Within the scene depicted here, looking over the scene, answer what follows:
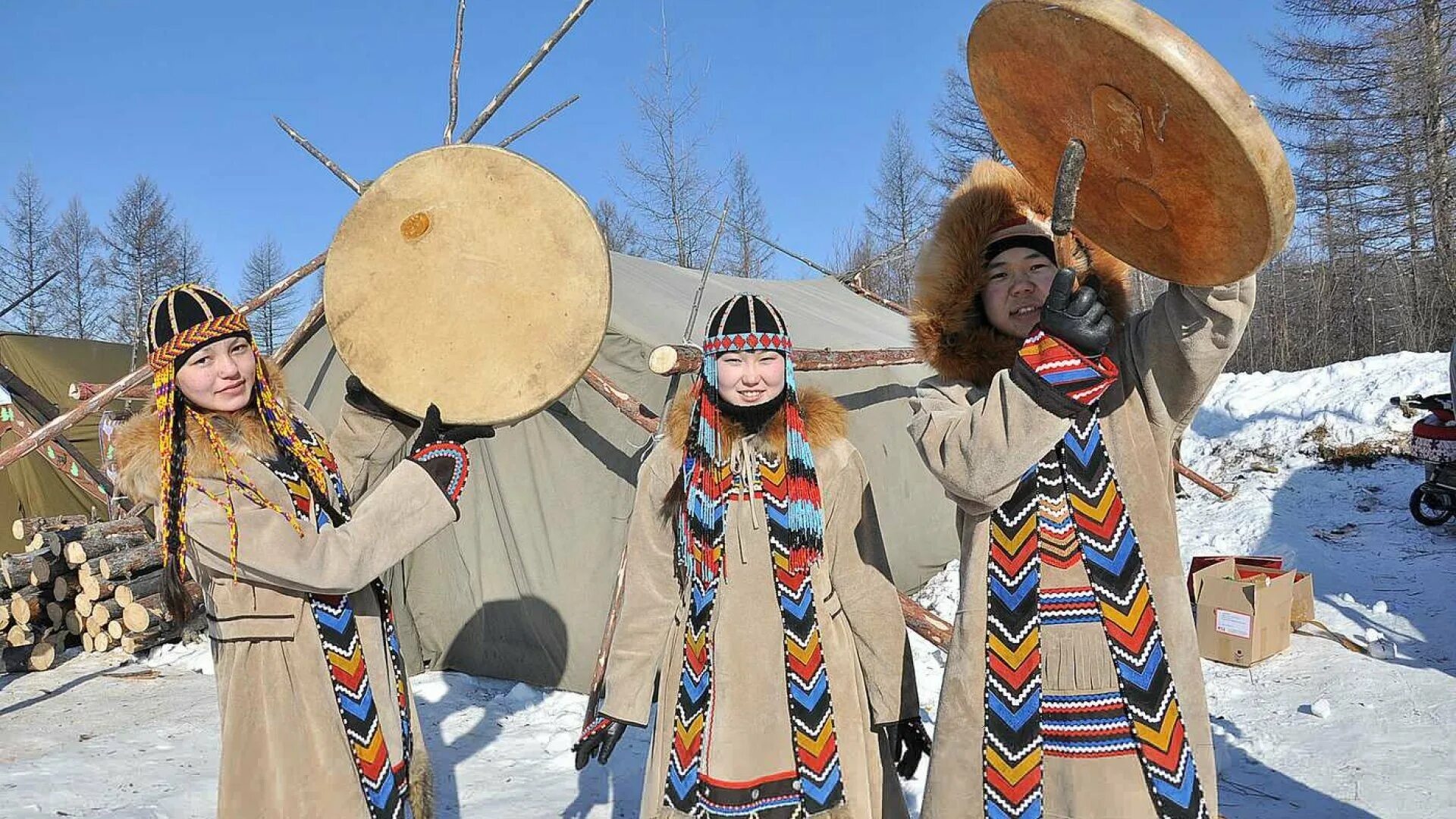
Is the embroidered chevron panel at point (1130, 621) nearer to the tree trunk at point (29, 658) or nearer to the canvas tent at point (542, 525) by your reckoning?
the canvas tent at point (542, 525)

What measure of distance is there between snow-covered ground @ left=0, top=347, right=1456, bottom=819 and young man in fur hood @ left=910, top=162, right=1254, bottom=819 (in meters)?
2.34

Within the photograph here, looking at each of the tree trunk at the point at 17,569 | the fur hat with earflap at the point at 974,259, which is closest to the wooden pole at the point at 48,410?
the tree trunk at the point at 17,569

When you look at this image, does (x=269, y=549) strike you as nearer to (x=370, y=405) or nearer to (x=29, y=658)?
(x=370, y=405)

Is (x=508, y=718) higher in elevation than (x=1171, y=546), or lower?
lower

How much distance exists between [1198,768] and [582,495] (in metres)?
3.79

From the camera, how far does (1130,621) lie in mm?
1601

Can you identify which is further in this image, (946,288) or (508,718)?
(508,718)

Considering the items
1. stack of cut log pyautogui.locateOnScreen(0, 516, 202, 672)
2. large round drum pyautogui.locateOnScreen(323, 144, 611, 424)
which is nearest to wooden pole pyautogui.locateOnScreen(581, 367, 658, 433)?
large round drum pyautogui.locateOnScreen(323, 144, 611, 424)

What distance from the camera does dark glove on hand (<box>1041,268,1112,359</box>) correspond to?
1.46m

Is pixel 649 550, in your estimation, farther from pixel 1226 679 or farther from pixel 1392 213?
pixel 1392 213

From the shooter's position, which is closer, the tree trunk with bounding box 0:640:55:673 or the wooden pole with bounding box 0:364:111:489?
the tree trunk with bounding box 0:640:55:673

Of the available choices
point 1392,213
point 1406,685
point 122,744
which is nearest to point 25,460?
point 122,744

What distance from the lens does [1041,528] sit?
1676 mm

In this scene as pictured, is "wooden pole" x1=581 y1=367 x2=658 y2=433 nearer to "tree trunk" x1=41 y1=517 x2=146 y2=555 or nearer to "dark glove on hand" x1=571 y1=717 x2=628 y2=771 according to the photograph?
"dark glove on hand" x1=571 y1=717 x2=628 y2=771
